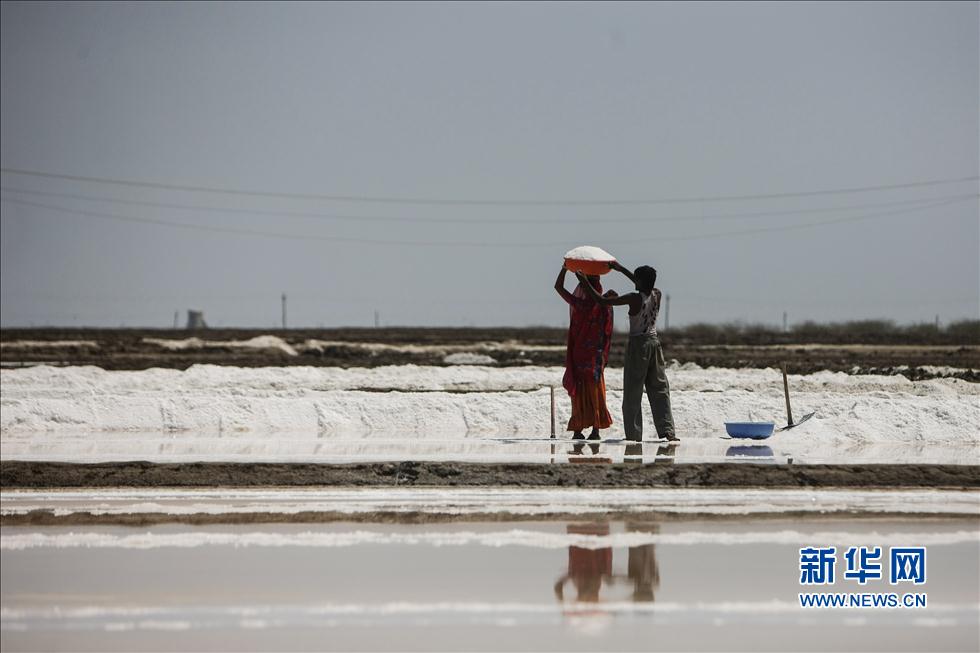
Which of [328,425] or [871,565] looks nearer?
[871,565]

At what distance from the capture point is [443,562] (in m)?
7.77

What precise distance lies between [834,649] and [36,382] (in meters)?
26.0

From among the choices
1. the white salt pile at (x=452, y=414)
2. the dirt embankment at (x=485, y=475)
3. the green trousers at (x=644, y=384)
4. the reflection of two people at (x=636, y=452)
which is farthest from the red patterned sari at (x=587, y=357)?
the dirt embankment at (x=485, y=475)

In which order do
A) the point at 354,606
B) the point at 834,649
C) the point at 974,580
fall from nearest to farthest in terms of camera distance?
the point at 834,649 → the point at 354,606 → the point at 974,580

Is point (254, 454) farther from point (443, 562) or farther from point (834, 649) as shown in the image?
point (834, 649)

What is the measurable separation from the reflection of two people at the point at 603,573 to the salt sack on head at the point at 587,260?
644 cm

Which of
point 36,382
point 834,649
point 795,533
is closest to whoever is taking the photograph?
point 834,649

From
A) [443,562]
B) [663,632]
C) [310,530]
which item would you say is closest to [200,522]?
[310,530]

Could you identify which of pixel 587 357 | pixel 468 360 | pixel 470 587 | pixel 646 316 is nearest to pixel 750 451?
pixel 646 316

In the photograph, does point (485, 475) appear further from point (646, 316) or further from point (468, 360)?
point (468, 360)

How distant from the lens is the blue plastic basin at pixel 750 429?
15.1 metres

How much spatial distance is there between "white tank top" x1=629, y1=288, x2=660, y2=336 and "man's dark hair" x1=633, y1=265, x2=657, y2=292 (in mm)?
97

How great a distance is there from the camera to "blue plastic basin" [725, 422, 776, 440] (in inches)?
595

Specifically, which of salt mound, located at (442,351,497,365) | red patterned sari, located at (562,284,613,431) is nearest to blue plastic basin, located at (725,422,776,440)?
red patterned sari, located at (562,284,613,431)
